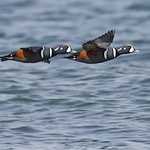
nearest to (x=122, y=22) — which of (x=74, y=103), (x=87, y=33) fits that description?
(x=87, y=33)

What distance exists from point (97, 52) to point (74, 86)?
13.6 m

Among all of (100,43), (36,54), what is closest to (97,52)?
(100,43)

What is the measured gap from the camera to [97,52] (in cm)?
1542

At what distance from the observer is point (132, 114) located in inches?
987

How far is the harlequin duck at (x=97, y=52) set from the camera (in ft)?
49.5

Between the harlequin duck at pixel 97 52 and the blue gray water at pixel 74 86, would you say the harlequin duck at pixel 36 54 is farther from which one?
the blue gray water at pixel 74 86

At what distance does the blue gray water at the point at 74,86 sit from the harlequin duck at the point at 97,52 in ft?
19.9

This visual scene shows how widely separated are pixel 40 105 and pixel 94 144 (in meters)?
5.06

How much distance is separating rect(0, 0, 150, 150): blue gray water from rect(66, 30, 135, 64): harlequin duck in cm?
608

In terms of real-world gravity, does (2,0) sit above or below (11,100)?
above

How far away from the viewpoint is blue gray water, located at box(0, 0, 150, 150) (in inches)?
894

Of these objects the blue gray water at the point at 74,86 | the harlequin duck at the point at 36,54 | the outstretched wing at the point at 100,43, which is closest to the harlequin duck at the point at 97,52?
the outstretched wing at the point at 100,43

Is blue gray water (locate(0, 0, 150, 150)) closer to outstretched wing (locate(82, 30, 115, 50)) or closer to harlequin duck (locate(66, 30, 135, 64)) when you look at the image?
outstretched wing (locate(82, 30, 115, 50))

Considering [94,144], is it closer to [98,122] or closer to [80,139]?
[80,139]
